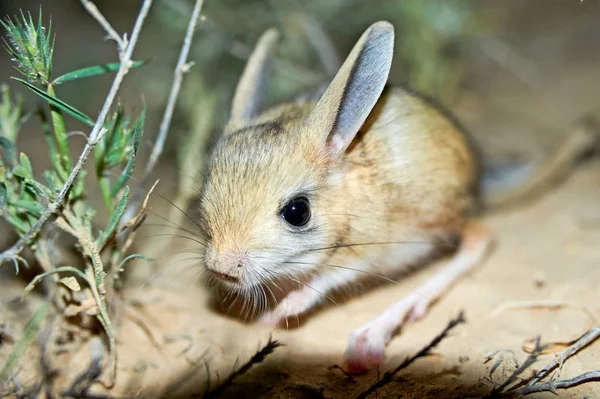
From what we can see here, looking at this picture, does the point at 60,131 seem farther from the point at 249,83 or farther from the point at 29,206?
the point at 249,83

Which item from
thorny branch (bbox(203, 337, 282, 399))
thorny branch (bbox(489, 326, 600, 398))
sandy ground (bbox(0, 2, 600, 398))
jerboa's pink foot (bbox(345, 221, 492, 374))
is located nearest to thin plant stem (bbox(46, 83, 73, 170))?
sandy ground (bbox(0, 2, 600, 398))

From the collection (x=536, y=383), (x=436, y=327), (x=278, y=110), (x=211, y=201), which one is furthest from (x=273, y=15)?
(x=536, y=383)

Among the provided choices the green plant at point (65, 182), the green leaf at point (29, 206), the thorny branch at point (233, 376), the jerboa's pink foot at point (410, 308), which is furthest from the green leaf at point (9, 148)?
the jerboa's pink foot at point (410, 308)

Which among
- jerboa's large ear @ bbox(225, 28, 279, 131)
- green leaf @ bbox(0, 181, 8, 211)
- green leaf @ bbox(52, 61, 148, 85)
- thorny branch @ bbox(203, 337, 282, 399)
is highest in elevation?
jerboa's large ear @ bbox(225, 28, 279, 131)

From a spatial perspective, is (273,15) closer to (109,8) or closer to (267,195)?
(109,8)

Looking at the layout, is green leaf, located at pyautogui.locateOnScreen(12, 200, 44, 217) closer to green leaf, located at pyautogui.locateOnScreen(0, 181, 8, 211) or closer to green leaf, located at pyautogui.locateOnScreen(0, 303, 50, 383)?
green leaf, located at pyautogui.locateOnScreen(0, 181, 8, 211)

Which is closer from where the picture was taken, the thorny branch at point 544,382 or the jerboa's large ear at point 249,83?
the thorny branch at point 544,382

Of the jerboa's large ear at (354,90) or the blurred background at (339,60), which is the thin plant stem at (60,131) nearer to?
the jerboa's large ear at (354,90)
